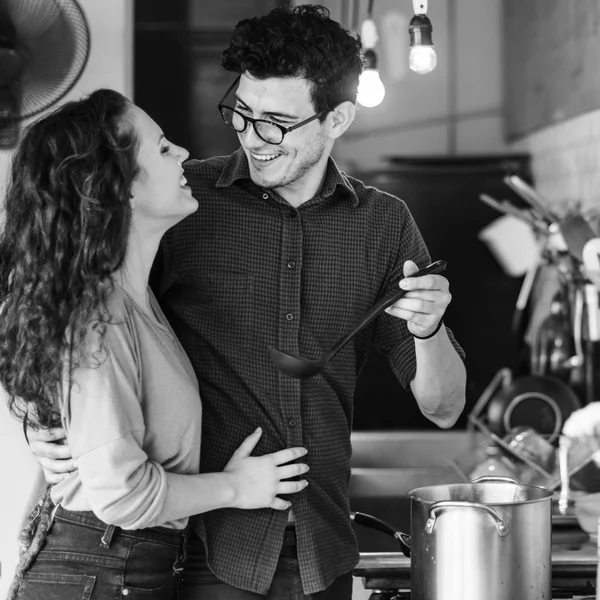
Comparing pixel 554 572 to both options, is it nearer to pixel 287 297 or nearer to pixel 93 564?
pixel 287 297

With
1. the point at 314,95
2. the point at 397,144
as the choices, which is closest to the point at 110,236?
the point at 314,95

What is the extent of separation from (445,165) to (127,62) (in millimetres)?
2251

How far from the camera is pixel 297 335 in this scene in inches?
64.0

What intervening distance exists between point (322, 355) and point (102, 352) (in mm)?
367

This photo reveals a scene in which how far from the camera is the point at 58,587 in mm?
1350

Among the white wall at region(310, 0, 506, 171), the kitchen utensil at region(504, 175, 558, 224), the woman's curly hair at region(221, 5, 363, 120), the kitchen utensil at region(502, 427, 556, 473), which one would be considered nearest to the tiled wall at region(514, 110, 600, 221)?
the kitchen utensil at region(504, 175, 558, 224)

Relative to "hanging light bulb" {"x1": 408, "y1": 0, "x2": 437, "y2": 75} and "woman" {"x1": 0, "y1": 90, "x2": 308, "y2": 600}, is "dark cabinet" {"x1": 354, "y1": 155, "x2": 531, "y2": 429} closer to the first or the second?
"hanging light bulb" {"x1": 408, "y1": 0, "x2": 437, "y2": 75}

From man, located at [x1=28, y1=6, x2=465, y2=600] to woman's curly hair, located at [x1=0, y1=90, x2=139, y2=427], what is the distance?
1.02 ft

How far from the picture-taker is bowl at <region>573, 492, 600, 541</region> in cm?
216

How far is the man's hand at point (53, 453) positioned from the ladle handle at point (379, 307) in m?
0.39

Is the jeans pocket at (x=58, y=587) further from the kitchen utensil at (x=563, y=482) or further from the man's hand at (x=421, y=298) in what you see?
the kitchen utensil at (x=563, y=482)

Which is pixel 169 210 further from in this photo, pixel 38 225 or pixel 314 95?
pixel 314 95

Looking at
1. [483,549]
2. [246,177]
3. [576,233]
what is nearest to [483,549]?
[483,549]

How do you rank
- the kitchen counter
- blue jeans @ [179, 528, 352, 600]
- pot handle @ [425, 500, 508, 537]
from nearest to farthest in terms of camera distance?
1. pot handle @ [425, 500, 508, 537]
2. blue jeans @ [179, 528, 352, 600]
3. the kitchen counter
